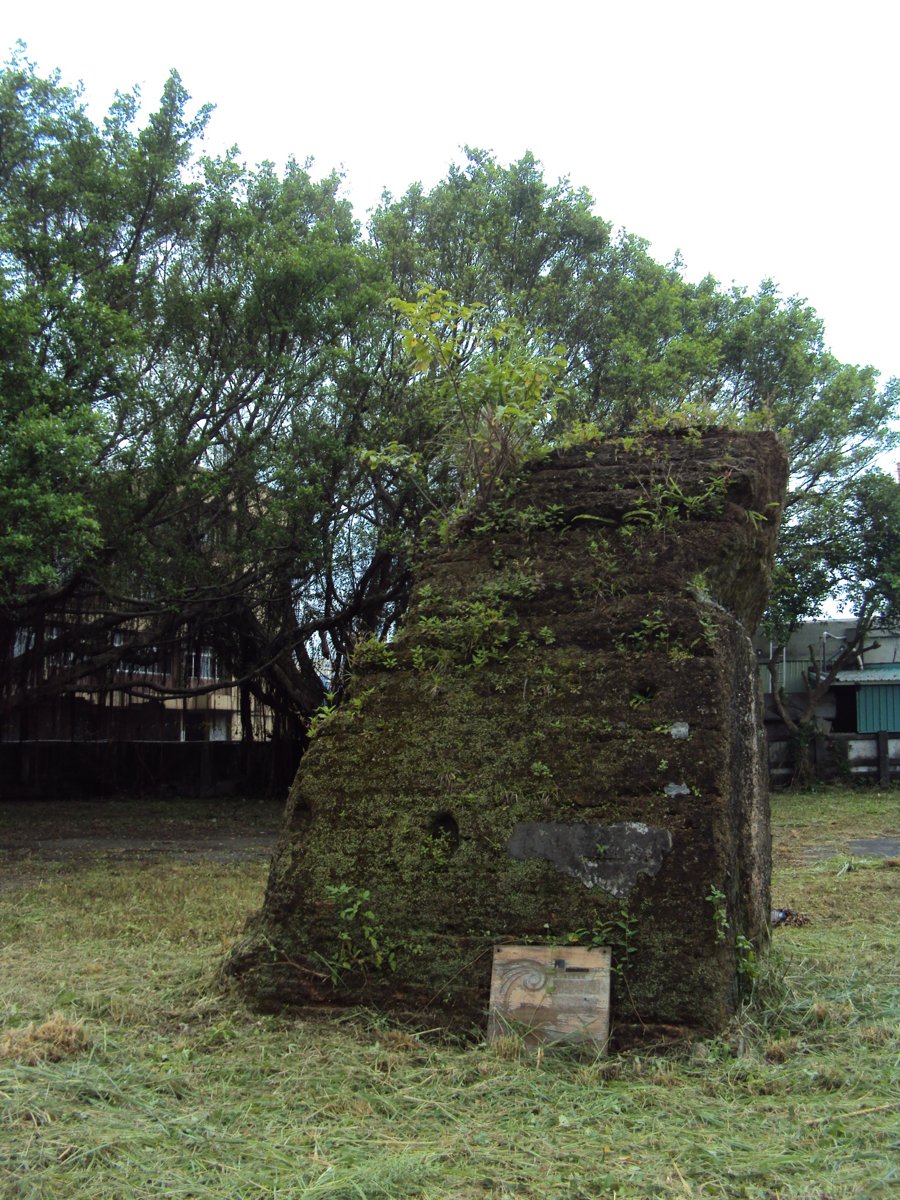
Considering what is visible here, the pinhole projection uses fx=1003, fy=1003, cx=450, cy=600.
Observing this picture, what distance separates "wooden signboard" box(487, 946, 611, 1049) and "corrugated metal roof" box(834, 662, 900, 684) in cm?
2125

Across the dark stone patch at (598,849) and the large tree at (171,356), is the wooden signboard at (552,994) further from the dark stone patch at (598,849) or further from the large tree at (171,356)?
the large tree at (171,356)

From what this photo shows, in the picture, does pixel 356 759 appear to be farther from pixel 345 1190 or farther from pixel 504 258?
pixel 504 258

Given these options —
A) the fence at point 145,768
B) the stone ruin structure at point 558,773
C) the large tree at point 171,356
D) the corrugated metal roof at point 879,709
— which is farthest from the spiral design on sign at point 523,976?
the corrugated metal roof at point 879,709

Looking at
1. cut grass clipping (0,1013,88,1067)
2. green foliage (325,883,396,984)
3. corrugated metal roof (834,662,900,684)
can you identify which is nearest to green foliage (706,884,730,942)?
green foliage (325,883,396,984)

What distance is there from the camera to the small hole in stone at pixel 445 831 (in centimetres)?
431

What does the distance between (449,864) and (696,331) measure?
47.2 ft

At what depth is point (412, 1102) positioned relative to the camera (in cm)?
340

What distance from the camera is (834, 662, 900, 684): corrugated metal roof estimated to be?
23.5 metres

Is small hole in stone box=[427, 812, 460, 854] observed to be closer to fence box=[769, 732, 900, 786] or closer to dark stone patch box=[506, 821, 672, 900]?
dark stone patch box=[506, 821, 672, 900]

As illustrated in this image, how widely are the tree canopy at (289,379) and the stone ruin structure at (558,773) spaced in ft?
2.40

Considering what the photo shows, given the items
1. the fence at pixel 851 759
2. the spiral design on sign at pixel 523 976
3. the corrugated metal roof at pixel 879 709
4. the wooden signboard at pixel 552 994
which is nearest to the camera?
the wooden signboard at pixel 552 994

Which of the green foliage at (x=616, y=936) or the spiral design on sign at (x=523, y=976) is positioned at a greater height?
the green foliage at (x=616, y=936)

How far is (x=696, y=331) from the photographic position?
16.8 meters

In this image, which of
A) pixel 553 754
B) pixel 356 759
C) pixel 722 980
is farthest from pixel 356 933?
pixel 722 980
